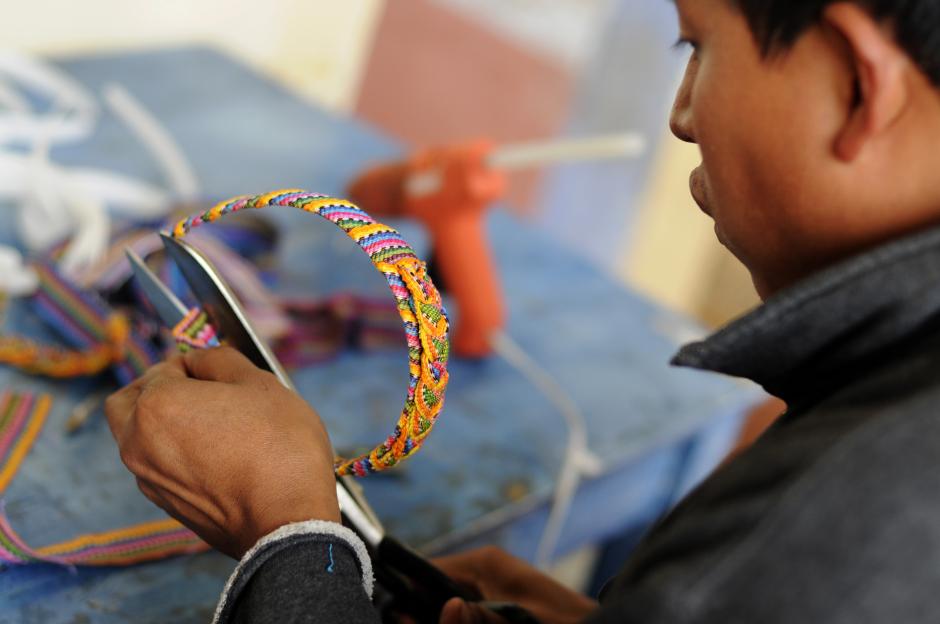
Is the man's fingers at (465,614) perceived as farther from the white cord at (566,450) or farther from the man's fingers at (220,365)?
the white cord at (566,450)

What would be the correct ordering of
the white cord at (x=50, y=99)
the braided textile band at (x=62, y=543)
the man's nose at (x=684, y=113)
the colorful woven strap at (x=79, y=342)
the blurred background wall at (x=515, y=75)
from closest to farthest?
the man's nose at (x=684, y=113) → the braided textile band at (x=62, y=543) → the colorful woven strap at (x=79, y=342) → the white cord at (x=50, y=99) → the blurred background wall at (x=515, y=75)

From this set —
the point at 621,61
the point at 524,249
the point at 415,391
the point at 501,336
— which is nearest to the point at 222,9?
the point at 524,249

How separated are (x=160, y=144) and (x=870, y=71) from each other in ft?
2.87

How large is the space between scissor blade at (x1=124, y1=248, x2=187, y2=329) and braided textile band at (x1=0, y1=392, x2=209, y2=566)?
144 millimetres

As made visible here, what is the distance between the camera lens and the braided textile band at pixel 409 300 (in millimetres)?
534

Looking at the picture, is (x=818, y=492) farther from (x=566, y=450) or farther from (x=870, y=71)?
(x=566, y=450)

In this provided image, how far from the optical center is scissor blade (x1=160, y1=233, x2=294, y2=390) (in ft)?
1.89

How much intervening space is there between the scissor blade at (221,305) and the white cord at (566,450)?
38 cm

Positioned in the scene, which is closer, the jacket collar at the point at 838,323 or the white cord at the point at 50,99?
the jacket collar at the point at 838,323

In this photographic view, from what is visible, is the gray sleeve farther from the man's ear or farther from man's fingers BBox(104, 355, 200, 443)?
the man's ear

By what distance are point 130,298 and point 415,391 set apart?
1.35 ft

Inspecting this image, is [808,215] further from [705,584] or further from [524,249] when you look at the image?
[524,249]

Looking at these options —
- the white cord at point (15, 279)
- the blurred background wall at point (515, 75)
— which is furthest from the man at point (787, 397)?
the blurred background wall at point (515, 75)

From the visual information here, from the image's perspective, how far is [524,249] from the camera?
131 centimetres
